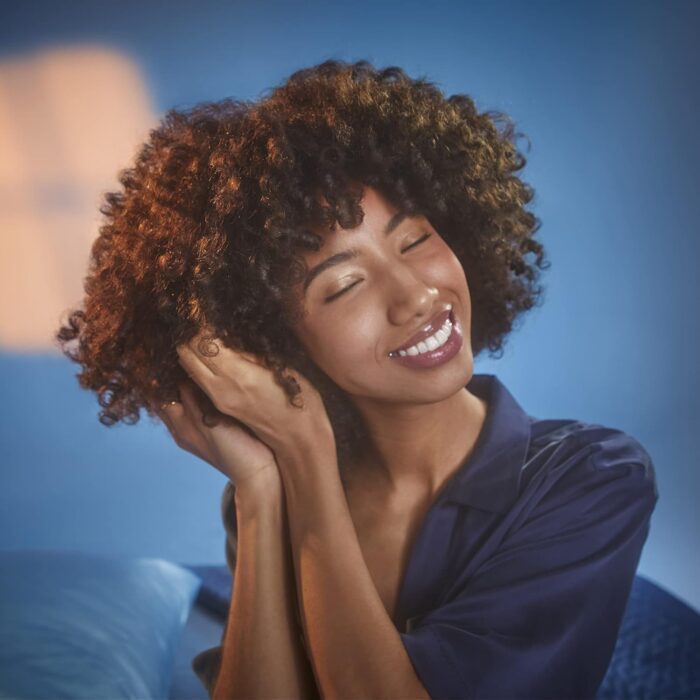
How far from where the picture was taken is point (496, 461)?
3.27 ft

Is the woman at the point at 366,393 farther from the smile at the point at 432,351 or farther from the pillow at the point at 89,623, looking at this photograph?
the pillow at the point at 89,623

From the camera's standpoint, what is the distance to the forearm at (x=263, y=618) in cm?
101

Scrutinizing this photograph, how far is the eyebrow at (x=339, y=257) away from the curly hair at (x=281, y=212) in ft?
0.04

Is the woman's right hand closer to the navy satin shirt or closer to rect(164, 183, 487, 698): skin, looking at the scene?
rect(164, 183, 487, 698): skin

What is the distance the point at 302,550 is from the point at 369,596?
0.11 m

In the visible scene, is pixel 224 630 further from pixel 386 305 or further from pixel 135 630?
pixel 386 305

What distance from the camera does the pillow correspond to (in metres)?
1.11

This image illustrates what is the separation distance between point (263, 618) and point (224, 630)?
16 centimetres

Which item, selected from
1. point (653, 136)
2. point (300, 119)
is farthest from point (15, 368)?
point (653, 136)

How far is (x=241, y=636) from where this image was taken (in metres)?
1.03

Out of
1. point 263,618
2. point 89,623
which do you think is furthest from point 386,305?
point 89,623

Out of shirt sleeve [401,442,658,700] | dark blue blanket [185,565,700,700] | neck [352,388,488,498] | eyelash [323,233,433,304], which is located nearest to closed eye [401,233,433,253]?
eyelash [323,233,433,304]

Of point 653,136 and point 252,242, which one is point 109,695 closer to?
point 252,242

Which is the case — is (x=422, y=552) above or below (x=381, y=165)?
below
